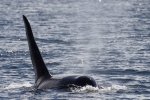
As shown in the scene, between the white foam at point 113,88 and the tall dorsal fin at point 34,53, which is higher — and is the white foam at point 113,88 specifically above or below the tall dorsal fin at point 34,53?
below

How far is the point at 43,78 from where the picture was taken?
30.7 metres

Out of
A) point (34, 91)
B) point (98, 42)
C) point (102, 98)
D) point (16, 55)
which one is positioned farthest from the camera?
point (98, 42)

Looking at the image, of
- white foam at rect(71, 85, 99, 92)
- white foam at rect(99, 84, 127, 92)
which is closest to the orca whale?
white foam at rect(71, 85, 99, 92)

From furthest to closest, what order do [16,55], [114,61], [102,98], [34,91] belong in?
[16,55], [114,61], [34,91], [102,98]

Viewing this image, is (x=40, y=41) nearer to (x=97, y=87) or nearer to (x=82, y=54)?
(x=82, y=54)

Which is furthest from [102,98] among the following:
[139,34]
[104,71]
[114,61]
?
[139,34]

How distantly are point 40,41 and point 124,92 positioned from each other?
26.7 m

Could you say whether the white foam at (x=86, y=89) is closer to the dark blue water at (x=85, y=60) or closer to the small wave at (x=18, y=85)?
the dark blue water at (x=85, y=60)

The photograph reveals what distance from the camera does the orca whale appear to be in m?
29.6

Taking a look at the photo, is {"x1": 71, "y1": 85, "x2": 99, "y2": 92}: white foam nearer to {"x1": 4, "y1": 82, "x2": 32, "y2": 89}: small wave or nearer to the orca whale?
the orca whale

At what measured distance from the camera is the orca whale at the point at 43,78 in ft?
97.1

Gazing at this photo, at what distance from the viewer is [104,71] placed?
1470 inches

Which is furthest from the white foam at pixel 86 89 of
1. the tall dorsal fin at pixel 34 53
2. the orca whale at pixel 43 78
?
the tall dorsal fin at pixel 34 53

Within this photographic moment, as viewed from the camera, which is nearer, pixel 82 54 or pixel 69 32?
pixel 82 54
